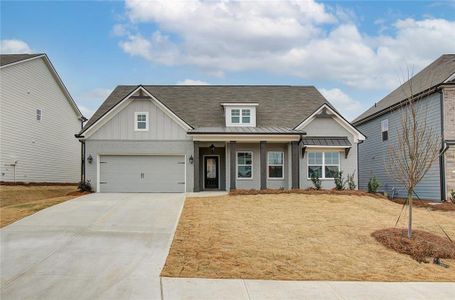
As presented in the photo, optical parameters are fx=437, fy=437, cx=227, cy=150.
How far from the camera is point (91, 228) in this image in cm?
1332

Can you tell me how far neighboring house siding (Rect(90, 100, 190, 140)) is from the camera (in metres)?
22.8

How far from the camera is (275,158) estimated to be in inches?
950

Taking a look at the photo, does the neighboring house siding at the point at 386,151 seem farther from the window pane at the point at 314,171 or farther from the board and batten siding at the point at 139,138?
the board and batten siding at the point at 139,138

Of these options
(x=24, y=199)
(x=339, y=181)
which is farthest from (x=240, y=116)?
(x=24, y=199)

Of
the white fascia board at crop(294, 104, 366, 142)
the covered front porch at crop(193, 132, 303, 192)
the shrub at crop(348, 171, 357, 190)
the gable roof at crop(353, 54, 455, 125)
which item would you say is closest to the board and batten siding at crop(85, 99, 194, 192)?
the covered front porch at crop(193, 132, 303, 192)

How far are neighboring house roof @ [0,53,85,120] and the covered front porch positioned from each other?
1202 cm

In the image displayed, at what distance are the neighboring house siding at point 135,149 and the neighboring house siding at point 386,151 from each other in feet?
35.0

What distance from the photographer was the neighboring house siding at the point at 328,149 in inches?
931

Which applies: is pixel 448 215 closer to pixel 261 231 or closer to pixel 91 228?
pixel 261 231

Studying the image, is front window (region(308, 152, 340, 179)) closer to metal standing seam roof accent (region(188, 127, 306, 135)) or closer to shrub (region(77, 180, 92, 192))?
metal standing seam roof accent (region(188, 127, 306, 135))

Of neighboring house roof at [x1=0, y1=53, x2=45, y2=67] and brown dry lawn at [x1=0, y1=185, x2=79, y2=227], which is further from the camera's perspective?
neighboring house roof at [x1=0, y1=53, x2=45, y2=67]

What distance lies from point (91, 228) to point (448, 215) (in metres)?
13.9

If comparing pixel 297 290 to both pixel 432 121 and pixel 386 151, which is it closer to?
pixel 432 121

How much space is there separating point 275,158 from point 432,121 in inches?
326
